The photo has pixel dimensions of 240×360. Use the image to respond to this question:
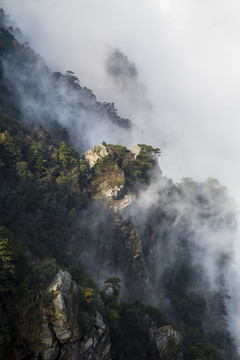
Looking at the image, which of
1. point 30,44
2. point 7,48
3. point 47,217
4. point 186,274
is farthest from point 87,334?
point 30,44

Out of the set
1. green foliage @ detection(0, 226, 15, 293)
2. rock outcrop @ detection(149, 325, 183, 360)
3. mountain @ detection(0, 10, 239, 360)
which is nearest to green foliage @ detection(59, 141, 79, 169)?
mountain @ detection(0, 10, 239, 360)

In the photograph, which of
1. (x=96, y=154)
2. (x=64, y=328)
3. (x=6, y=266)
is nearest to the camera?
(x=64, y=328)

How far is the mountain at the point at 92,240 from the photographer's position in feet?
71.8

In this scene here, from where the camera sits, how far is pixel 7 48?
219 feet

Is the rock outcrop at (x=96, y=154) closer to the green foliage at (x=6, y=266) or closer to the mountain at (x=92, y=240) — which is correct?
the mountain at (x=92, y=240)

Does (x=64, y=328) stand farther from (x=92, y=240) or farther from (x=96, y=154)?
(x=96, y=154)

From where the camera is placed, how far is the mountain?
21891 millimetres

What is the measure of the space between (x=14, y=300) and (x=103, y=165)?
3398cm

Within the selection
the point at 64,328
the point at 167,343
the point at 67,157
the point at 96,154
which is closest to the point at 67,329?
the point at 64,328

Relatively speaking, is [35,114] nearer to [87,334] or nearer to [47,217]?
[47,217]

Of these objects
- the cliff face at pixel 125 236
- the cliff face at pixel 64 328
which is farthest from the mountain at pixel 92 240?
the cliff face at pixel 125 236

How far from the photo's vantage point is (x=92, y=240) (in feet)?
137

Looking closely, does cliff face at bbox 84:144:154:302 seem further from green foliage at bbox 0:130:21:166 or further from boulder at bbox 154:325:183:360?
green foliage at bbox 0:130:21:166

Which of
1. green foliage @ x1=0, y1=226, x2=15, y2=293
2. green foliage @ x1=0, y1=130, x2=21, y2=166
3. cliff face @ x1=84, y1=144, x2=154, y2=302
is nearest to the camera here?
green foliage @ x1=0, y1=226, x2=15, y2=293
